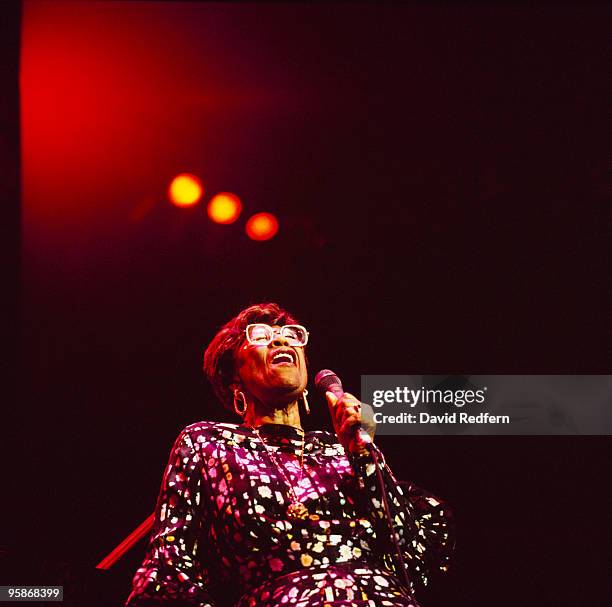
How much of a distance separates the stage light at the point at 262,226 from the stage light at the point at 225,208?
0.18 ft

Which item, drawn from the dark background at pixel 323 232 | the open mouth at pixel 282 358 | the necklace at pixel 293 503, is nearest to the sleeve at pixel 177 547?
the necklace at pixel 293 503

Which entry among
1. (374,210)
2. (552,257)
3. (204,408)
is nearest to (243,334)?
(204,408)

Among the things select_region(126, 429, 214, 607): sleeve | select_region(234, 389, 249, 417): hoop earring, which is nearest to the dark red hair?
select_region(234, 389, 249, 417): hoop earring

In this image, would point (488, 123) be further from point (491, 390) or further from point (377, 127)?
point (491, 390)

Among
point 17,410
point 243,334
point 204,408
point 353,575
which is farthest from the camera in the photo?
point 204,408

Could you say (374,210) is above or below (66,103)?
below

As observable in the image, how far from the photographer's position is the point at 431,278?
253 cm

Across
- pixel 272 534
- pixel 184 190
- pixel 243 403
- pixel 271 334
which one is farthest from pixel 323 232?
pixel 272 534

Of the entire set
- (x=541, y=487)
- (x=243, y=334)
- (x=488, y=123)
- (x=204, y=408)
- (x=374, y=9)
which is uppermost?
(x=374, y=9)

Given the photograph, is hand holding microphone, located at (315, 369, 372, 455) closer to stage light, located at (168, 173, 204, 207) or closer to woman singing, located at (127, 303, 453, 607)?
woman singing, located at (127, 303, 453, 607)

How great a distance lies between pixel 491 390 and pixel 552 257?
1.55 ft

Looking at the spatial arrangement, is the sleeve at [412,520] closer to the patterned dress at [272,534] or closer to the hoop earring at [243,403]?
the patterned dress at [272,534]

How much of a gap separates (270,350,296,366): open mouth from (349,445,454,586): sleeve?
318 mm

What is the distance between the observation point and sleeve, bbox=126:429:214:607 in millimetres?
1695
